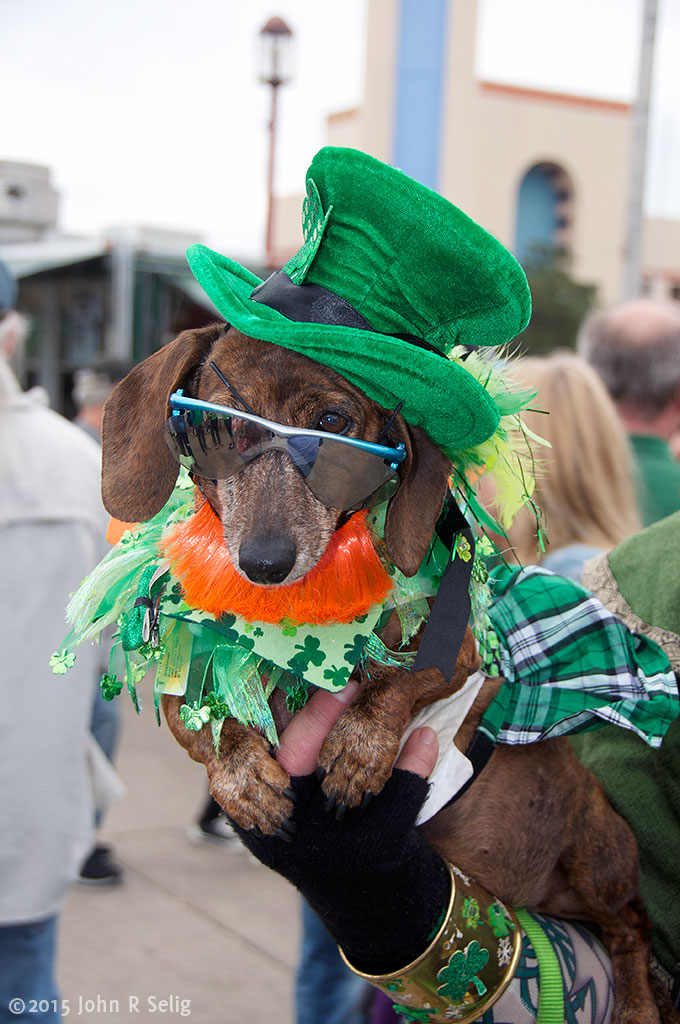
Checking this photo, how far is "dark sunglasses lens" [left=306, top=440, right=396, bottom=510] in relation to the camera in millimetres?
1550

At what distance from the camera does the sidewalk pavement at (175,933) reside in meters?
3.83

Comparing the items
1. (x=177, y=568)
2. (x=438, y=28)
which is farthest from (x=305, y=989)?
(x=438, y=28)

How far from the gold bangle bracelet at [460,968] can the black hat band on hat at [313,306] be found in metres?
0.93

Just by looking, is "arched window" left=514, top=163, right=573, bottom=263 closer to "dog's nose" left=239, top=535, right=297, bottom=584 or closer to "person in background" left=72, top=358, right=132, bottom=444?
"person in background" left=72, top=358, right=132, bottom=444

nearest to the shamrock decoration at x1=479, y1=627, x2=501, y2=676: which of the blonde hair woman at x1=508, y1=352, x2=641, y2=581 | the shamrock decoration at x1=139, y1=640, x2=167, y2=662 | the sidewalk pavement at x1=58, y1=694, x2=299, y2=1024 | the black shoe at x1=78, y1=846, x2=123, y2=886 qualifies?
the shamrock decoration at x1=139, y1=640, x2=167, y2=662

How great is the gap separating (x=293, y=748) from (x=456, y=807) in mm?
384

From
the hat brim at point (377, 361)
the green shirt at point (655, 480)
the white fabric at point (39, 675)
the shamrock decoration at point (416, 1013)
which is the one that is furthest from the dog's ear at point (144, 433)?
the green shirt at point (655, 480)

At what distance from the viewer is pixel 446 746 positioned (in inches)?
69.2

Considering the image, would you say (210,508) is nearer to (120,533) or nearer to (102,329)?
(120,533)

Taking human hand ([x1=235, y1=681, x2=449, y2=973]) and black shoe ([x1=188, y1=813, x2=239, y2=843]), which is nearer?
human hand ([x1=235, y1=681, x2=449, y2=973])

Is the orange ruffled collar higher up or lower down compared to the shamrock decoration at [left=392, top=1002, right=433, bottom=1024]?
higher up

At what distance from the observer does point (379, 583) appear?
164 centimetres

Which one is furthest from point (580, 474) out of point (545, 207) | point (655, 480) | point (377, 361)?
point (545, 207)

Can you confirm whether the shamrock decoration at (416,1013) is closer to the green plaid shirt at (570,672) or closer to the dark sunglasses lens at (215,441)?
the green plaid shirt at (570,672)
